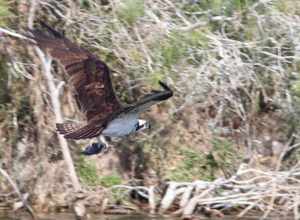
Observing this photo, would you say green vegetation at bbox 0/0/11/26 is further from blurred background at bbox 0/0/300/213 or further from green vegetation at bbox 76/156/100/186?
green vegetation at bbox 76/156/100/186

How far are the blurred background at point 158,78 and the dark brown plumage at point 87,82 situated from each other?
117 centimetres

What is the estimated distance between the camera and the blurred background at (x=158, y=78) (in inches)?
356

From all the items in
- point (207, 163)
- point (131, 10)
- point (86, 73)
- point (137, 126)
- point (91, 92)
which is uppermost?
point (131, 10)

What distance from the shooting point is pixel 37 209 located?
874 cm

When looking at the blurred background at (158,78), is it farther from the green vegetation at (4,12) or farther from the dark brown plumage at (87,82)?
the dark brown plumage at (87,82)

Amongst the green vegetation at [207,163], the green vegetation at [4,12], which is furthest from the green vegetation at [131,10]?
the green vegetation at [207,163]

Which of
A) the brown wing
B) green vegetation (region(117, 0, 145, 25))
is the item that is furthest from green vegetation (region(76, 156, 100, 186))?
the brown wing

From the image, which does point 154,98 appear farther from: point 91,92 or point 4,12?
point 4,12

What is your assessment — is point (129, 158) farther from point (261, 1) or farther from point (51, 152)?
point (261, 1)

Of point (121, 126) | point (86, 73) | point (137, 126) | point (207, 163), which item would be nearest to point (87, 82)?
point (86, 73)

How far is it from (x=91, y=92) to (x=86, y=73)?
0.58 feet

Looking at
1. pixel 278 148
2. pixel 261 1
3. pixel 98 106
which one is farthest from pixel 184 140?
pixel 98 106

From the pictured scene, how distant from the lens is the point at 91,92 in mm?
7637

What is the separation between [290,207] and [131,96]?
205 cm
